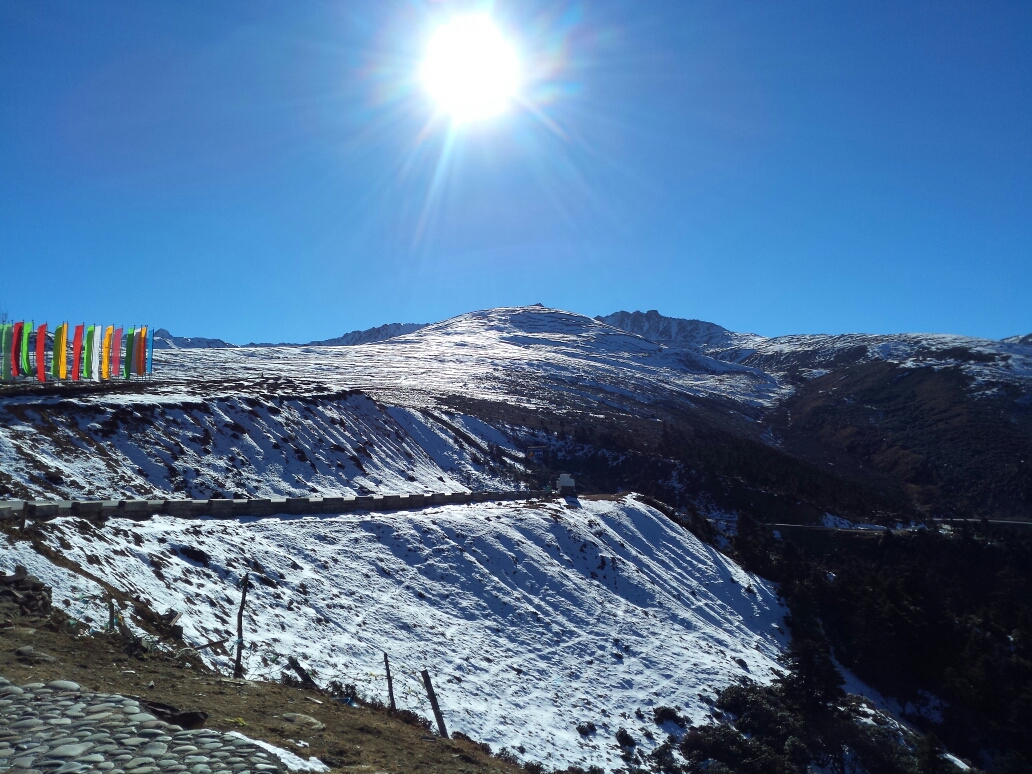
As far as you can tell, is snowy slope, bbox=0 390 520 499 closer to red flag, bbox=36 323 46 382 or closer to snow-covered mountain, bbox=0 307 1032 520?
snow-covered mountain, bbox=0 307 1032 520

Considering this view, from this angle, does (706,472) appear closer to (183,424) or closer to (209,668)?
(183,424)

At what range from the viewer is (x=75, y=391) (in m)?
36.2

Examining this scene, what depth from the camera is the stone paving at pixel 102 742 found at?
730 centimetres

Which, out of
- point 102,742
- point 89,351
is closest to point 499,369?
point 89,351

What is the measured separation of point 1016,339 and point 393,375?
19189 cm

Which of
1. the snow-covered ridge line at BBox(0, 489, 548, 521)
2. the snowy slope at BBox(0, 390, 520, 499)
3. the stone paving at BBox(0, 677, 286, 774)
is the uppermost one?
the snowy slope at BBox(0, 390, 520, 499)

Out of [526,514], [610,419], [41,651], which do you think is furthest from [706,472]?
[41,651]

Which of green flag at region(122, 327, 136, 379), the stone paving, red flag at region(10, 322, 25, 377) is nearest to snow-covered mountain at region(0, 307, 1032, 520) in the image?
green flag at region(122, 327, 136, 379)

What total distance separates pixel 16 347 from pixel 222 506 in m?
28.0

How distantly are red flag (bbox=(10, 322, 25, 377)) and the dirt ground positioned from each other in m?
37.6

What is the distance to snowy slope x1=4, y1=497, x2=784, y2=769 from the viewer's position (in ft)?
58.4

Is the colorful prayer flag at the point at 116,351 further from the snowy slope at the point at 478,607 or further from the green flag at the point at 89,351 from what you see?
the snowy slope at the point at 478,607

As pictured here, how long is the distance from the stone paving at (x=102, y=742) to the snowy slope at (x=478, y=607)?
5.96m

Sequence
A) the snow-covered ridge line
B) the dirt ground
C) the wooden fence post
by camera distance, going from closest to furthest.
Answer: the dirt ground → the wooden fence post → the snow-covered ridge line
